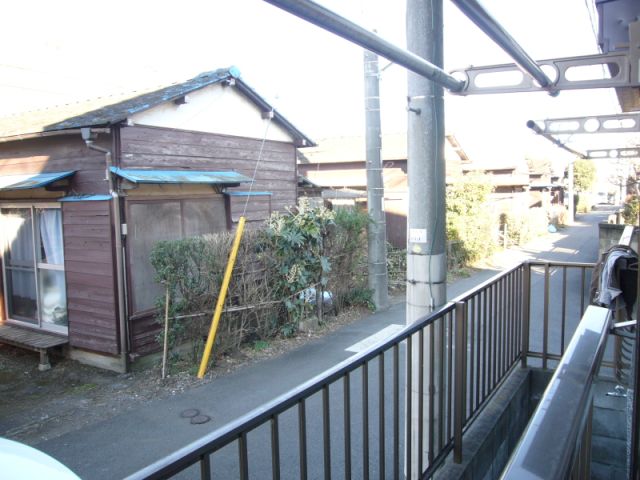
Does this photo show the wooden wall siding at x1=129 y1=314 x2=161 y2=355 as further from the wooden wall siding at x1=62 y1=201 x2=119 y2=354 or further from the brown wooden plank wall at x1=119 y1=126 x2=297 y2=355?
the wooden wall siding at x1=62 y1=201 x2=119 y2=354

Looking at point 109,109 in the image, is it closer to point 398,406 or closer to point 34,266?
point 34,266

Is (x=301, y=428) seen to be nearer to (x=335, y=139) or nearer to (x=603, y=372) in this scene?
(x=603, y=372)

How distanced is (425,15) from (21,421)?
5.56 meters

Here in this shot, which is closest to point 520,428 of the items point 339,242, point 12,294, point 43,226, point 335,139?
point 339,242

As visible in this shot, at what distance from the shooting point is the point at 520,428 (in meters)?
4.20

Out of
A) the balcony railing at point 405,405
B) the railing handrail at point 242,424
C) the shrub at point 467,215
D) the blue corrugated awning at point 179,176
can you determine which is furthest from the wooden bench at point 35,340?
the shrub at point 467,215

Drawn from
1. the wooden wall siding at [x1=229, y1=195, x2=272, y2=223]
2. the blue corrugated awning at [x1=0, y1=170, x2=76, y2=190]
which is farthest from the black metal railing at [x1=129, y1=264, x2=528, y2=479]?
the blue corrugated awning at [x1=0, y1=170, x2=76, y2=190]

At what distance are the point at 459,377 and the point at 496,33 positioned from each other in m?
1.95

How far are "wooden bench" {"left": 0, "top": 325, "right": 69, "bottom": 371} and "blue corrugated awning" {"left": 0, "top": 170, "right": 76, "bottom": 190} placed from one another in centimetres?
220

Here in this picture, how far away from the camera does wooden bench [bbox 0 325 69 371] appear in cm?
706

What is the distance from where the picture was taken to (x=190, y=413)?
5258 mm

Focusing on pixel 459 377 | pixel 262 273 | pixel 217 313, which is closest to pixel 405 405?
pixel 459 377

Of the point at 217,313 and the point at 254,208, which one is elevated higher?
the point at 254,208

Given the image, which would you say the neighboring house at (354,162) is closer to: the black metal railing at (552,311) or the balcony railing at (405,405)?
the black metal railing at (552,311)
